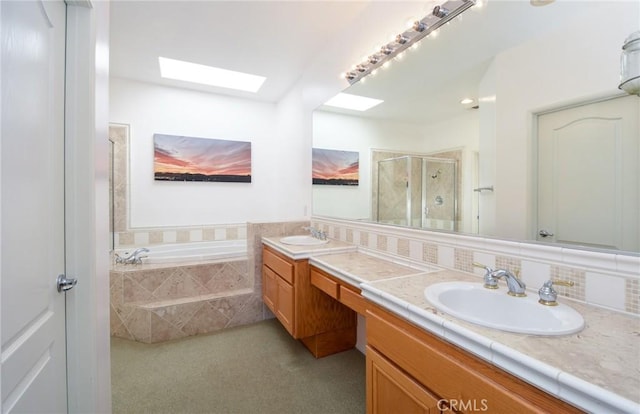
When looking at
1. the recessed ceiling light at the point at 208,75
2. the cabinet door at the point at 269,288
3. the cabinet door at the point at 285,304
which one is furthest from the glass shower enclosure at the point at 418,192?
the recessed ceiling light at the point at 208,75

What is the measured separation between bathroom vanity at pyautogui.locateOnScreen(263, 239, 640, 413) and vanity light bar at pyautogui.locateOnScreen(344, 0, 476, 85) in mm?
1326

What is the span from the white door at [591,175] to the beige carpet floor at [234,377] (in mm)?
1440

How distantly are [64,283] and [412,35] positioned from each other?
2078mm

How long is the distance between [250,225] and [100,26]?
180cm

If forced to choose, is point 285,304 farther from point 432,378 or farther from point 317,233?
point 432,378

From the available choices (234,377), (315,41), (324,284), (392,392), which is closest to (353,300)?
(324,284)

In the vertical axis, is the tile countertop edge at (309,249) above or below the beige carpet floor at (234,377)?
above

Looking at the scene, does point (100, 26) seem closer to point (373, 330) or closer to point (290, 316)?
point (373, 330)

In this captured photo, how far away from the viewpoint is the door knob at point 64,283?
0.97 meters

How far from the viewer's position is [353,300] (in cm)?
145

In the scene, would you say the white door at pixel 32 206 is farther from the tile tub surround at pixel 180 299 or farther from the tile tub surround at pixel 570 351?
the tile tub surround at pixel 180 299

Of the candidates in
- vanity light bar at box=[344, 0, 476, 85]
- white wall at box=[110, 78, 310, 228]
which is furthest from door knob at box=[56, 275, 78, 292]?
white wall at box=[110, 78, 310, 228]

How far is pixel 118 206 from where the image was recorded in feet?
10.3

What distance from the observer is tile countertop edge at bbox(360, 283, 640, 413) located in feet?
1.67
